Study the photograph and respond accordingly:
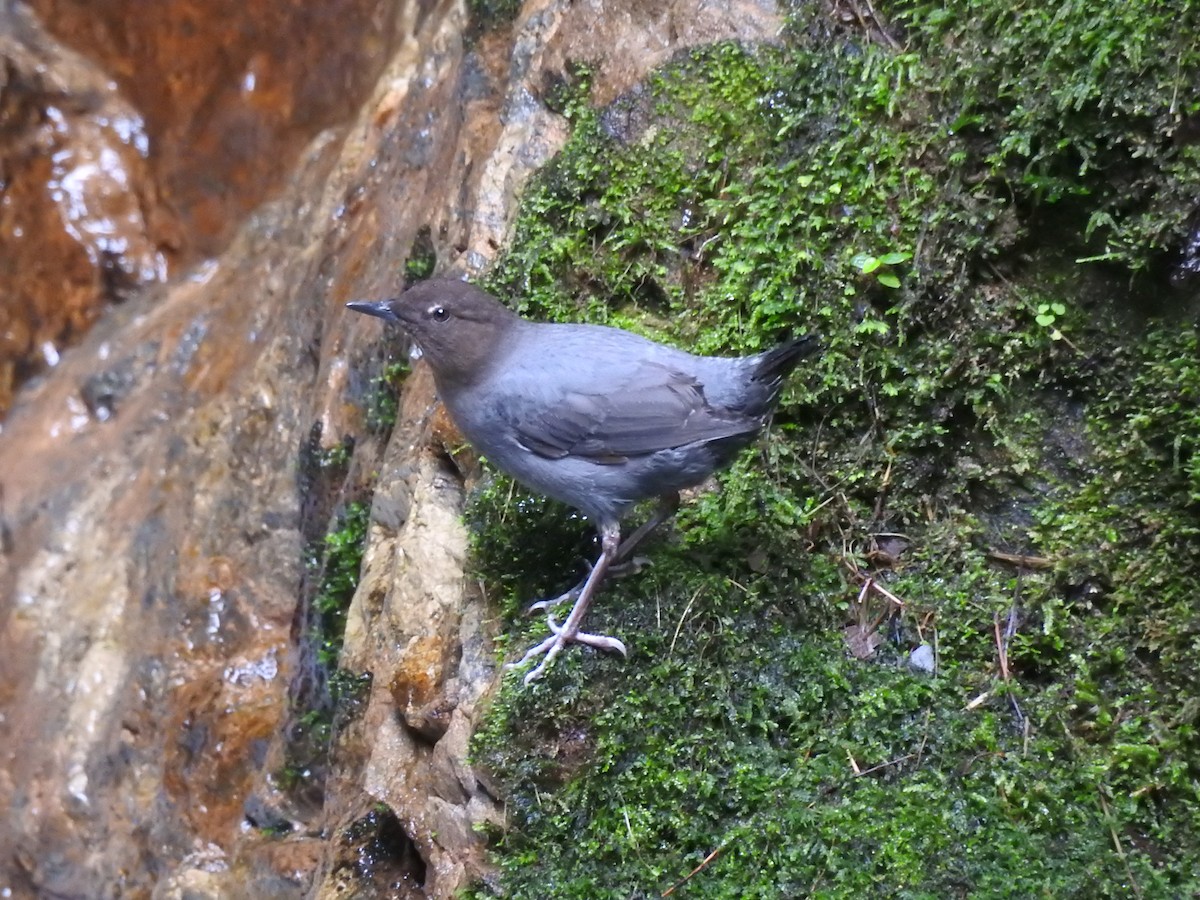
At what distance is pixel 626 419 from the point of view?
3.52 meters

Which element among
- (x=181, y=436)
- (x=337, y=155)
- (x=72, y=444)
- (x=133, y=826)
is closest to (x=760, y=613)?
(x=133, y=826)

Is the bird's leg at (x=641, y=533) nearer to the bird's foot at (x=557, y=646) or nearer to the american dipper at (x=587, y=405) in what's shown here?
the american dipper at (x=587, y=405)

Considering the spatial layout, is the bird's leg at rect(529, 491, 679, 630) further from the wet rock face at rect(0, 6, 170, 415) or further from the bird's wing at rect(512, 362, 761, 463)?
the wet rock face at rect(0, 6, 170, 415)

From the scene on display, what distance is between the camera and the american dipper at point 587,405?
346 cm

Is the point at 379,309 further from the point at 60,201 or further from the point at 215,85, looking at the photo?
the point at 60,201

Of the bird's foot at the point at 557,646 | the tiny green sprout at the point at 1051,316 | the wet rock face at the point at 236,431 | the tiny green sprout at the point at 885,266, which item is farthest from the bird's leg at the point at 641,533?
the tiny green sprout at the point at 1051,316

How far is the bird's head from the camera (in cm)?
366

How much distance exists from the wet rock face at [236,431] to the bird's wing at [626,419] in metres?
0.81

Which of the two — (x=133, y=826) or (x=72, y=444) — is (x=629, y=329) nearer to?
(x=133, y=826)

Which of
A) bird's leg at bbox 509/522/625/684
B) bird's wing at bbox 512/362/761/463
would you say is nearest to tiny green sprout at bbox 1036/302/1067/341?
bird's wing at bbox 512/362/761/463

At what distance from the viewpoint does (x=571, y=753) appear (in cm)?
326

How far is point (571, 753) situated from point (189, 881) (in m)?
2.78

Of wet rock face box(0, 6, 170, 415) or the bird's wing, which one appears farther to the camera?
wet rock face box(0, 6, 170, 415)

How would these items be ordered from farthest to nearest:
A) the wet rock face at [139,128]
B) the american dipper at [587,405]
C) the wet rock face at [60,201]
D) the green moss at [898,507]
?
the wet rock face at [139,128], the wet rock face at [60,201], the american dipper at [587,405], the green moss at [898,507]
